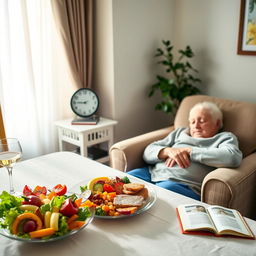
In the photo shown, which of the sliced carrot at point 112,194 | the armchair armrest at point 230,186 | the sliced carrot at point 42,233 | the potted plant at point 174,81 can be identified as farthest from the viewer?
the potted plant at point 174,81

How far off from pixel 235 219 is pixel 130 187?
405mm

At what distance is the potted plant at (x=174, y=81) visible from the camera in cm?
284

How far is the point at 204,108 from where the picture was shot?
2.15 meters

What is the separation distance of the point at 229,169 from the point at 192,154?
235mm

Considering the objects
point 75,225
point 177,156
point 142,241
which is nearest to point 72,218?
point 75,225

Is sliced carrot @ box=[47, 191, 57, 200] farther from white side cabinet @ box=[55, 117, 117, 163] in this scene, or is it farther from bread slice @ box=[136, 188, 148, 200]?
white side cabinet @ box=[55, 117, 117, 163]

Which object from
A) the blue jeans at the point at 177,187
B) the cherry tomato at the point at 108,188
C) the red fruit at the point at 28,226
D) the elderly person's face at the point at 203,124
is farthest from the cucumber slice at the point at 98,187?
the elderly person's face at the point at 203,124

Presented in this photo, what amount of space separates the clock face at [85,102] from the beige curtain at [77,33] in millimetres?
165

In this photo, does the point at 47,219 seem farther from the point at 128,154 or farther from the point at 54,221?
the point at 128,154

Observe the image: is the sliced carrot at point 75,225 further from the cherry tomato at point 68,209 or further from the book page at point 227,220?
the book page at point 227,220

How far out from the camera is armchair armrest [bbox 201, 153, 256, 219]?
1.68 m

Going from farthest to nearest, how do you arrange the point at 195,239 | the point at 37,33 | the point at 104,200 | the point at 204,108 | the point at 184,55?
1. the point at 184,55
2. the point at 37,33
3. the point at 204,108
4. the point at 104,200
5. the point at 195,239

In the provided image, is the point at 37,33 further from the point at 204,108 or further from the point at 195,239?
the point at 195,239

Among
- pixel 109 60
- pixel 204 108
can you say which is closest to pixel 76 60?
pixel 109 60
